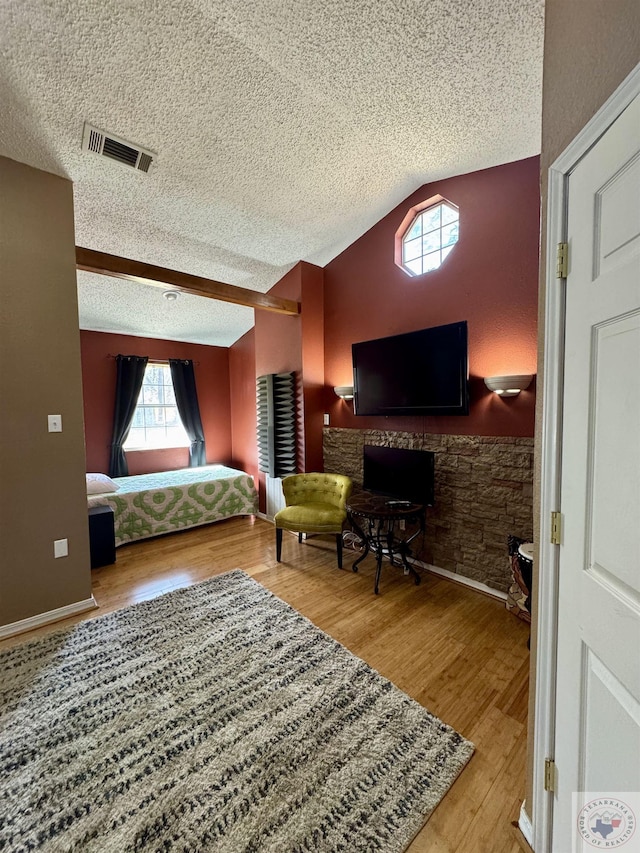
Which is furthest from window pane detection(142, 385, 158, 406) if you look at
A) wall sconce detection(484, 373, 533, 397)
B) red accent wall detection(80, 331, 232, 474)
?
wall sconce detection(484, 373, 533, 397)

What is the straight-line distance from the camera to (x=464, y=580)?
2756mm

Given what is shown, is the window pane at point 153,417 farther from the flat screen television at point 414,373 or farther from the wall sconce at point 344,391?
the flat screen television at point 414,373

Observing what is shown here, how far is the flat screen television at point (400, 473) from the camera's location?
282cm

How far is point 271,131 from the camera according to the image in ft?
7.16

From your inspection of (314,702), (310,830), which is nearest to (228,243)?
(314,702)

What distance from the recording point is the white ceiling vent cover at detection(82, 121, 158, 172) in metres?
2.05

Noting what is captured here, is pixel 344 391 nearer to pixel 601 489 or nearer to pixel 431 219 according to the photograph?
pixel 431 219

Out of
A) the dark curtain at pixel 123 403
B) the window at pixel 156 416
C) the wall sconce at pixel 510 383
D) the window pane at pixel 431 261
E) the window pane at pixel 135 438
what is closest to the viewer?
the wall sconce at pixel 510 383

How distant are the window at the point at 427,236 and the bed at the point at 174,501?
10.4 ft

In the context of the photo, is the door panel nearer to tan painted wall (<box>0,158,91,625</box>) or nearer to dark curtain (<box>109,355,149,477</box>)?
tan painted wall (<box>0,158,91,625</box>)

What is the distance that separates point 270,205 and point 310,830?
12.0 feet

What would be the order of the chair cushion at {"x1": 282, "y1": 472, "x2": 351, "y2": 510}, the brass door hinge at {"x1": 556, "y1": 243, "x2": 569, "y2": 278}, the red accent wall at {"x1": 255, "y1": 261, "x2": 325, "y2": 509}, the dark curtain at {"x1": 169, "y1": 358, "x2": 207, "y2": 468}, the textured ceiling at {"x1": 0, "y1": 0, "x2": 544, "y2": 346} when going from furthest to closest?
the dark curtain at {"x1": 169, "y1": 358, "x2": 207, "y2": 468} → the red accent wall at {"x1": 255, "y1": 261, "x2": 325, "y2": 509} → the chair cushion at {"x1": 282, "y1": 472, "x2": 351, "y2": 510} → the textured ceiling at {"x1": 0, "y1": 0, "x2": 544, "y2": 346} → the brass door hinge at {"x1": 556, "y1": 243, "x2": 569, "y2": 278}

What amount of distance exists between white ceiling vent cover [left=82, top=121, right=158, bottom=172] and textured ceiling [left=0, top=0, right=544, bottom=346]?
0.04 metres

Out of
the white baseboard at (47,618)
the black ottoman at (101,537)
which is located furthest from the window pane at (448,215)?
the white baseboard at (47,618)
